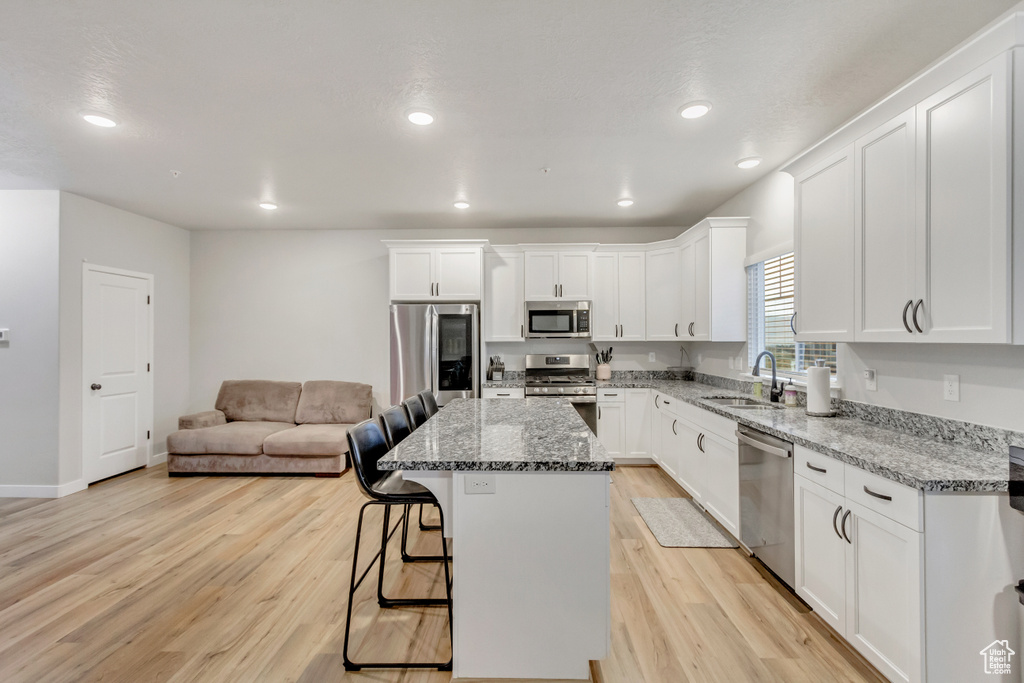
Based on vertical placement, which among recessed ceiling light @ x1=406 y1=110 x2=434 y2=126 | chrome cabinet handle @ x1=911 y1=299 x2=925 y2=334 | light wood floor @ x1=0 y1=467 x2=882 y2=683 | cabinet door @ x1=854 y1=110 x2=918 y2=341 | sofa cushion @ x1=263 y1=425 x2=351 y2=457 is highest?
recessed ceiling light @ x1=406 y1=110 x2=434 y2=126

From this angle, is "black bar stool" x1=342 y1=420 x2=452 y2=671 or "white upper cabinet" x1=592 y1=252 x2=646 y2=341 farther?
"white upper cabinet" x1=592 y1=252 x2=646 y2=341

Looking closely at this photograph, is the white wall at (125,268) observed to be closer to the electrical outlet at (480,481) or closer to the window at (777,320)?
the electrical outlet at (480,481)

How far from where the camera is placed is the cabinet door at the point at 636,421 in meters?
4.61

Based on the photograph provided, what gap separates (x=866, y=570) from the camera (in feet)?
5.59

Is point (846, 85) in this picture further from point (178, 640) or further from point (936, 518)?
point (178, 640)

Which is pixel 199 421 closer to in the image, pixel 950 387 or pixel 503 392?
pixel 503 392

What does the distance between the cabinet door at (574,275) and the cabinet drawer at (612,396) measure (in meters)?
1.05

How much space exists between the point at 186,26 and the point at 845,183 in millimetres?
3063

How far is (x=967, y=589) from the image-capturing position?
4.75 feet

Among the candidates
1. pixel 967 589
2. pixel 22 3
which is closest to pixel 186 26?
pixel 22 3

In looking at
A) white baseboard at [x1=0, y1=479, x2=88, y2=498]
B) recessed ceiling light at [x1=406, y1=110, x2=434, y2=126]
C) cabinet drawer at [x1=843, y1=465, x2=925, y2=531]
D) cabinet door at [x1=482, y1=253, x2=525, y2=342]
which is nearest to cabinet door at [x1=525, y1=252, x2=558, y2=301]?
cabinet door at [x1=482, y1=253, x2=525, y2=342]

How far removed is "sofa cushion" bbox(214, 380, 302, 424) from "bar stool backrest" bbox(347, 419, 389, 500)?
3.48m

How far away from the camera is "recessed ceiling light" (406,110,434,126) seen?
8.24ft

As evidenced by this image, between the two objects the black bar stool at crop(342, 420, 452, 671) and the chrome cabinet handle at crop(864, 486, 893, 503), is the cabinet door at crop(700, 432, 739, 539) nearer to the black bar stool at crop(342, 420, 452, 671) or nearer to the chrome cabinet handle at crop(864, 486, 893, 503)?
the chrome cabinet handle at crop(864, 486, 893, 503)
